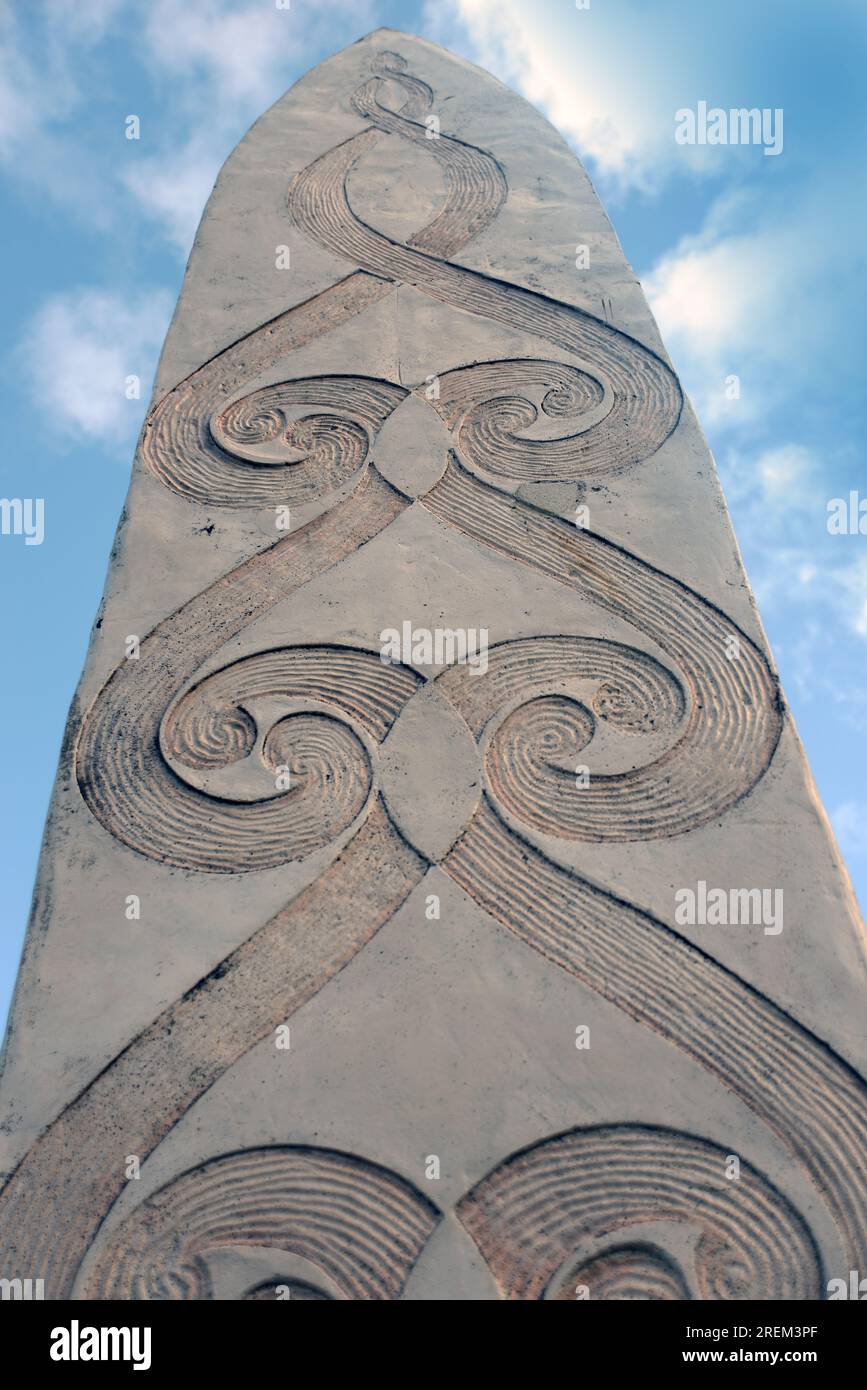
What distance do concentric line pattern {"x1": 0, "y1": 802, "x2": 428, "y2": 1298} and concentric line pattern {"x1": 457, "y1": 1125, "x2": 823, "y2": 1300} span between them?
20.4 inches

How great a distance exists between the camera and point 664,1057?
2248mm

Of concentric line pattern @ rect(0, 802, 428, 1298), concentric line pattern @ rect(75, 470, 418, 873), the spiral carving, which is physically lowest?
concentric line pattern @ rect(0, 802, 428, 1298)

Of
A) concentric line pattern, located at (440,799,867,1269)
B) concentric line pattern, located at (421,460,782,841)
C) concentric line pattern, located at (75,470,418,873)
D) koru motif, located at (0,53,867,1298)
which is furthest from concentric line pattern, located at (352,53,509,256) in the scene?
concentric line pattern, located at (440,799,867,1269)

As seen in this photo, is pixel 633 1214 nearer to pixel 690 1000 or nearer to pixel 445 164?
pixel 690 1000

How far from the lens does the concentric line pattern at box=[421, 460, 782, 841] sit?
103 inches

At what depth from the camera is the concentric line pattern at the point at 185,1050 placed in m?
2.11

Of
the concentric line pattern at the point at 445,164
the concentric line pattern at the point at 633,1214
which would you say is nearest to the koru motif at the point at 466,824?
the concentric line pattern at the point at 633,1214

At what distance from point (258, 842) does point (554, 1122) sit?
83 cm

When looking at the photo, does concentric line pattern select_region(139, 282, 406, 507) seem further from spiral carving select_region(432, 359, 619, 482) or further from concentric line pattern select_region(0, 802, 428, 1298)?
concentric line pattern select_region(0, 802, 428, 1298)

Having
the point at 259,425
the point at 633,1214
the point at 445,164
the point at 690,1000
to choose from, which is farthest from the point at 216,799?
the point at 445,164

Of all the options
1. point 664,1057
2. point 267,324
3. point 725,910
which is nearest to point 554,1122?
point 664,1057
